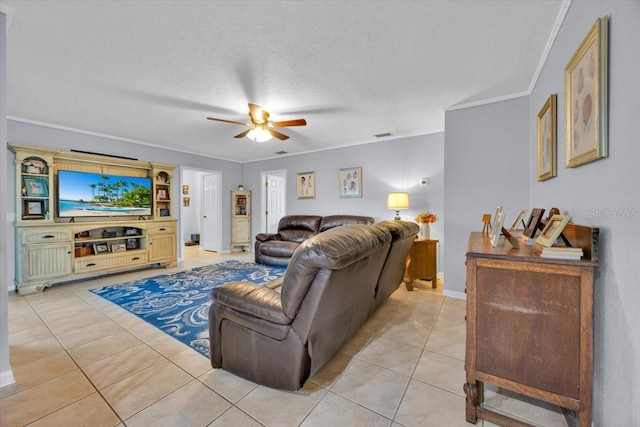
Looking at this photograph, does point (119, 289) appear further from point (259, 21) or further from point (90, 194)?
point (259, 21)

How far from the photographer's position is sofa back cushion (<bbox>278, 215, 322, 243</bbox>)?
5484 mm

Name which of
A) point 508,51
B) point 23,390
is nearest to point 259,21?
point 508,51

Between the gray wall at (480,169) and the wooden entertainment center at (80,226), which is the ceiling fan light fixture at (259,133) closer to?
the gray wall at (480,169)

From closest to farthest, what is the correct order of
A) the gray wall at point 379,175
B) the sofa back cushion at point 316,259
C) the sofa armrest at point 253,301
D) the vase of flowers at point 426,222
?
1. the sofa back cushion at point 316,259
2. the sofa armrest at point 253,301
3. the vase of flowers at point 426,222
4. the gray wall at point 379,175

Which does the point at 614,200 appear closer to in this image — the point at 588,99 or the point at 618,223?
the point at 618,223

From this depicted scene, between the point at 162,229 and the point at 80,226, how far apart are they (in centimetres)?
115

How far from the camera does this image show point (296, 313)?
1.51 metres

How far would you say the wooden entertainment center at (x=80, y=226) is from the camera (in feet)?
11.5

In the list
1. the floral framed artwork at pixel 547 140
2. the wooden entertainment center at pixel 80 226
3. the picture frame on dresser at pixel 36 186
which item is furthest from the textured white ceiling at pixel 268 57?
the picture frame on dresser at pixel 36 186

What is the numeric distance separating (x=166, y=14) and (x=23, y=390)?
101 inches

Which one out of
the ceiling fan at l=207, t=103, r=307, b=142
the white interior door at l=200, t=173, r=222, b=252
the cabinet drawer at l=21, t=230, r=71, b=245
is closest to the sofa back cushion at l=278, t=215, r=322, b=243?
the white interior door at l=200, t=173, r=222, b=252

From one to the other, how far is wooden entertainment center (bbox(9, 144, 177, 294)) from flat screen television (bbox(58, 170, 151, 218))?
0.09ft

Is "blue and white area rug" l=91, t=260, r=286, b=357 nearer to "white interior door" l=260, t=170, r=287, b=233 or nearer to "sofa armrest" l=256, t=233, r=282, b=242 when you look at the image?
"sofa armrest" l=256, t=233, r=282, b=242

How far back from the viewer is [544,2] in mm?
1617
